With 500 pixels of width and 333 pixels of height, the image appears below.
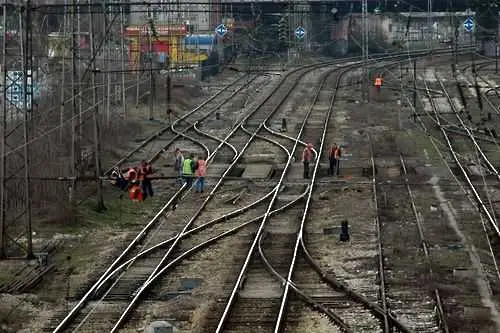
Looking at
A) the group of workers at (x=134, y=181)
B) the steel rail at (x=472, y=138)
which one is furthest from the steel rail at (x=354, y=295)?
the steel rail at (x=472, y=138)

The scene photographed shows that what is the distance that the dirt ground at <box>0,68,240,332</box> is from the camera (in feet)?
50.6

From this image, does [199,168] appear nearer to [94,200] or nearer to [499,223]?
[94,200]

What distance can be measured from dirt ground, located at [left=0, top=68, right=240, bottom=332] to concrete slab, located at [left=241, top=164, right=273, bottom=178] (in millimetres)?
2674

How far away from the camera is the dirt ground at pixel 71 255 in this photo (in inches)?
608

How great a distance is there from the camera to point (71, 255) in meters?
19.1

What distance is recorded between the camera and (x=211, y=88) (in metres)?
55.1

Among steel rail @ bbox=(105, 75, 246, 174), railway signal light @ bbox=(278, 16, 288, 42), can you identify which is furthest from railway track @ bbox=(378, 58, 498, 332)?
railway signal light @ bbox=(278, 16, 288, 42)

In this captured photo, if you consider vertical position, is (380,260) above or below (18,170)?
below

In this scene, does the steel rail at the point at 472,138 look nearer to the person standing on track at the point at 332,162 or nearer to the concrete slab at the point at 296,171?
the person standing on track at the point at 332,162

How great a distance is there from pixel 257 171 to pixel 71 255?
409 inches

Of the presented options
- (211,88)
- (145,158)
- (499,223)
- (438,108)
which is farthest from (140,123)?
(499,223)

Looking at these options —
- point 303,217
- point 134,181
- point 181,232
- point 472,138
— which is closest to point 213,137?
point 472,138

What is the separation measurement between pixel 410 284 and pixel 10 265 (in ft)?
22.8

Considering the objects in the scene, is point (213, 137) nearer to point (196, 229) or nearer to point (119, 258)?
point (196, 229)
